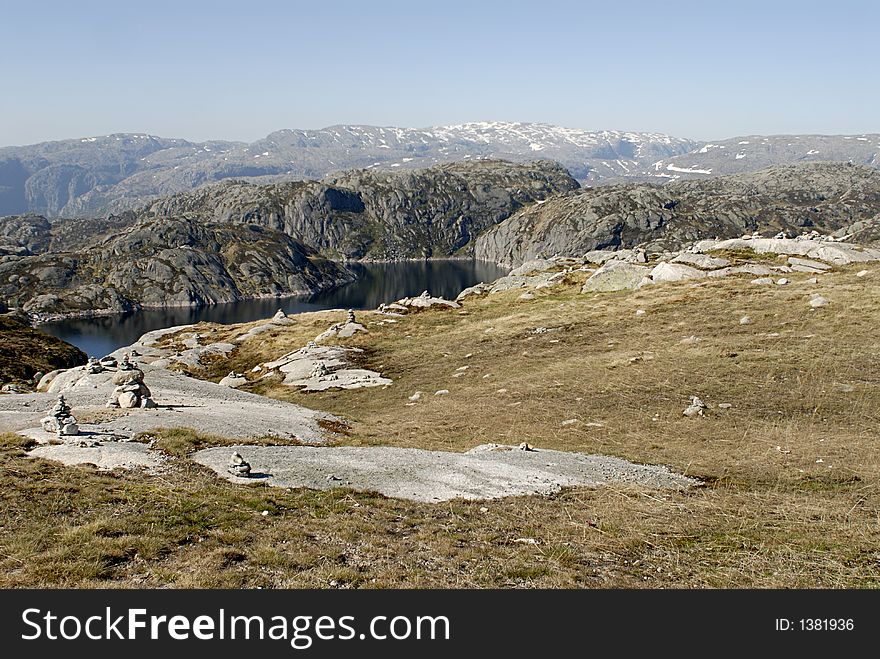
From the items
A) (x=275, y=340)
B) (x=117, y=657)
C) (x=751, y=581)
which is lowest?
A: (x=275, y=340)

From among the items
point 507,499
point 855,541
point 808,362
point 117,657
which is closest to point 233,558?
point 117,657

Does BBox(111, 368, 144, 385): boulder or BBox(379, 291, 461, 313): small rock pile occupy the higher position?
BBox(111, 368, 144, 385): boulder

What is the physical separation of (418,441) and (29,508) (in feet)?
66.5

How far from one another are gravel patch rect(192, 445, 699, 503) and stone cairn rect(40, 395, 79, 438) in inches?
253

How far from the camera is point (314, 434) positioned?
110 feet

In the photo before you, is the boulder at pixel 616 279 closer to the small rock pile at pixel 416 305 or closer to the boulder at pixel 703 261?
the boulder at pixel 703 261

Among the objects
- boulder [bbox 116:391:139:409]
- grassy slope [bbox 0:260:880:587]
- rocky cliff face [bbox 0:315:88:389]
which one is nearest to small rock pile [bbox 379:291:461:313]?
grassy slope [bbox 0:260:880:587]

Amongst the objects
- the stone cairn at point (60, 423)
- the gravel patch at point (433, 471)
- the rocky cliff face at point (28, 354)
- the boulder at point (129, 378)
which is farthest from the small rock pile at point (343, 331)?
the gravel patch at point (433, 471)

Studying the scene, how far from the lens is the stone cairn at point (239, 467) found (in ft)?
74.6

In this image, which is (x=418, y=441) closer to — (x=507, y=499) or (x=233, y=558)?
(x=507, y=499)

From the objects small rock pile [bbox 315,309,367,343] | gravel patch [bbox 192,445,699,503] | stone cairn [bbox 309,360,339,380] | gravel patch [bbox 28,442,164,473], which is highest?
gravel patch [bbox 28,442,164,473]

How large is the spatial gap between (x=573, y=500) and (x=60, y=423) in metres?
24.3

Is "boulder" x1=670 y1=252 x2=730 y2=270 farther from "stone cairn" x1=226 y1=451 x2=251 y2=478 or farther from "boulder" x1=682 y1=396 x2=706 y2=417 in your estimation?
"stone cairn" x1=226 y1=451 x2=251 y2=478

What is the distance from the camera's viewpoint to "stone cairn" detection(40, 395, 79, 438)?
2595cm
